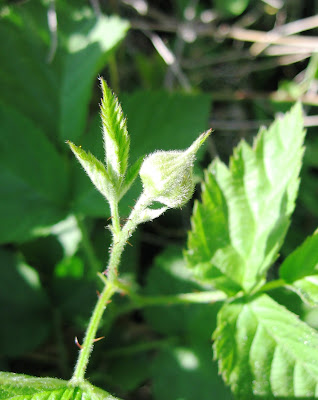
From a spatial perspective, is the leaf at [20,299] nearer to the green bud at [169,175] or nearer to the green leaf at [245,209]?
the green leaf at [245,209]

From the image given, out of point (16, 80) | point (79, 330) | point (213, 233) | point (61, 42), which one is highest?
point (61, 42)

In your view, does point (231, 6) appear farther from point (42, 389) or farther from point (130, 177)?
point (42, 389)

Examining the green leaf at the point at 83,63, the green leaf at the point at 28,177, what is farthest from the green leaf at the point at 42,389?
the green leaf at the point at 83,63

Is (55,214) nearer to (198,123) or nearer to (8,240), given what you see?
(8,240)

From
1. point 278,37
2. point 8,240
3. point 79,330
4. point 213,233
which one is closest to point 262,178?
point 213,233

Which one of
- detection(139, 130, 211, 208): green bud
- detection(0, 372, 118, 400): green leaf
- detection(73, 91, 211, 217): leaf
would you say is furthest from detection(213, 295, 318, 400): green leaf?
detection(73, 91, 211, 217): leaf

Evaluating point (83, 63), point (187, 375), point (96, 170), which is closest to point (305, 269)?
point (96, 170)

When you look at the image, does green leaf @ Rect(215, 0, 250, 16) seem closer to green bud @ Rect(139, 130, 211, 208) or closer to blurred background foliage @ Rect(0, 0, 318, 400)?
blurred background foliage @ Rect(0, 0, 318, 400)
